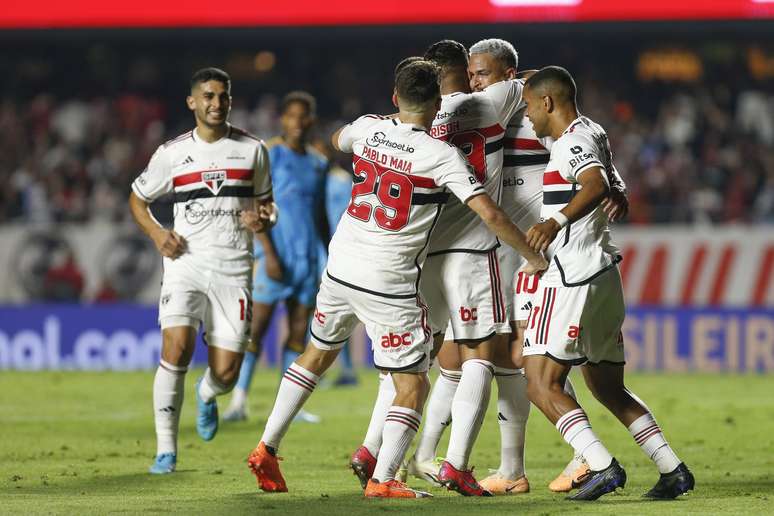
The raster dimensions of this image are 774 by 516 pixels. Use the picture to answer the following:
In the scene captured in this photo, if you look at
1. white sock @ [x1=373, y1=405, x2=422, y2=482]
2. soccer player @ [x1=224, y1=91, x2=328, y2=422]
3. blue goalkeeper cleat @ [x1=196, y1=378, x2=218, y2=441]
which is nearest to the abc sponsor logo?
white sock @ [x1=373, y1=405, x2=422, y2=482]

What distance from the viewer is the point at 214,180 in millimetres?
8312

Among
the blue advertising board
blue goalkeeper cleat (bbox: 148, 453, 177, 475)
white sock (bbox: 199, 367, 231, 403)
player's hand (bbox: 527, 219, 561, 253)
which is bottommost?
the blue advertising board

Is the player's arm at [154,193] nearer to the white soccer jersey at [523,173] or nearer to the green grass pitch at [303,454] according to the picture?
the green grass pitch at [303,454]

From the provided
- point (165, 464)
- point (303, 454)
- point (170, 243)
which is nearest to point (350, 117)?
point (303, 454)

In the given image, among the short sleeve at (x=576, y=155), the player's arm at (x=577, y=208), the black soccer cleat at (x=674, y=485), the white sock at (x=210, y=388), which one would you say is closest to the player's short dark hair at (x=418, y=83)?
the short sleeve at (x=576, y=155)

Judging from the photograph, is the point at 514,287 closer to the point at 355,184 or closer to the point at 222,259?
the point at 355,184

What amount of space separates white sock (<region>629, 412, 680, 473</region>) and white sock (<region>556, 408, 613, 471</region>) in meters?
0.38

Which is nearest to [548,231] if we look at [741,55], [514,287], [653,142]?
[514,287]

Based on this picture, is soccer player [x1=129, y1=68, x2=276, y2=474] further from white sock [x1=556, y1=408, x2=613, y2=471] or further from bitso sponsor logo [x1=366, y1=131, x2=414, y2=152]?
white sock [x1=556, y1=408, x2=613, y2=471]

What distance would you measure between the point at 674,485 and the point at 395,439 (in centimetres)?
145

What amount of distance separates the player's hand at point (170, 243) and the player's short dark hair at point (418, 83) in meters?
2.13

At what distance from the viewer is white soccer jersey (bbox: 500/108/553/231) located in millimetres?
7602

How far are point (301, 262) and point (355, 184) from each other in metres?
5.02

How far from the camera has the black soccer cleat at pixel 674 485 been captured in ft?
22.4
